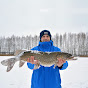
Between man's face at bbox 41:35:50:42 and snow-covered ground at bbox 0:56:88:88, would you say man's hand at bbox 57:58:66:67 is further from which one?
snow-covered ground at bbox 0:56:88:88

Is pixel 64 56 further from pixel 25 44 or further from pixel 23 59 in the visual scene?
pixel 25 44

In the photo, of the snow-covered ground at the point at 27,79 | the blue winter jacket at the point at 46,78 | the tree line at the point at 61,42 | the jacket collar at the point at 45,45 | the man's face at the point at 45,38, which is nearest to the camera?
the blue winter jacket at the point at 46,78

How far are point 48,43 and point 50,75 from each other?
86 cm

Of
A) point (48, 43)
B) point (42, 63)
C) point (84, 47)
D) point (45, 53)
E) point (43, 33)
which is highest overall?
point (43, 33)

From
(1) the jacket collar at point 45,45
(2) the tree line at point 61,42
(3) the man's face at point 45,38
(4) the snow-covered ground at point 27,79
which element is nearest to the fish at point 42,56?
(1) the jacket collar at point 45,45

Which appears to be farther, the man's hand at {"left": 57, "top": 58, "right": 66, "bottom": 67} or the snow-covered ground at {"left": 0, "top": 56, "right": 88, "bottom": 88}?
the snow-covered ground at {"left": 0, "top": 56, "right": 88, "bottom": 88}

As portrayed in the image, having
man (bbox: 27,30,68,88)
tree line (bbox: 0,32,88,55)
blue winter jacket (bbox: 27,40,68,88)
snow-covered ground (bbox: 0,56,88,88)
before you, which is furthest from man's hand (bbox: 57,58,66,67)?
tree line (bbox: 0,32,88,55)

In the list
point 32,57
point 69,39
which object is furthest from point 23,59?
point 69,39

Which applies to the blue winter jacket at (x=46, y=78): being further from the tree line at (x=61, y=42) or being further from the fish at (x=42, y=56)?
the tree line at (x=61, y=42)

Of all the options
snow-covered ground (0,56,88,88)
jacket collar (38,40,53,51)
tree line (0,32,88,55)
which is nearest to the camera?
jacket collar (38,40,53,51)

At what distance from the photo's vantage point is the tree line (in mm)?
50656

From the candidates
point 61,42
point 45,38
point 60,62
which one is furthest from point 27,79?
point 61,42

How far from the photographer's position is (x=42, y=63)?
9.62 ft

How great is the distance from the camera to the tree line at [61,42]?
1994 inches
